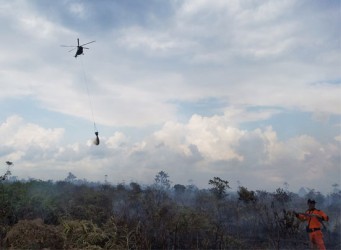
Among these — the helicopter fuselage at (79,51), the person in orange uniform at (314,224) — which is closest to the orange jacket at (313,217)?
the person in orange uniform at (314,224)

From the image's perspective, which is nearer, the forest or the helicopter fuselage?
the helicopter fuselage

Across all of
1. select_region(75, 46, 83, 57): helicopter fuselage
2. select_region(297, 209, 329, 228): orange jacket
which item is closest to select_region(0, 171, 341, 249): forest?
→ select_region(297, 209, 329, 228): orange jacket

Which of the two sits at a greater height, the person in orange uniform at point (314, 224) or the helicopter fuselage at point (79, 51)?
the helicopter fuselage at point (79, 51)

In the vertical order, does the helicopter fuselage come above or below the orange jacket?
above

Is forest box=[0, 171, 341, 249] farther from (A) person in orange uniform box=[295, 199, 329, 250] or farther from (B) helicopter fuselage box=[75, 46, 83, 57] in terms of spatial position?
(B) helicopter fuselage box=[75, 46, 83, 57]

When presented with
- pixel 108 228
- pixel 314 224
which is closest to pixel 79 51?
pixel 108 228

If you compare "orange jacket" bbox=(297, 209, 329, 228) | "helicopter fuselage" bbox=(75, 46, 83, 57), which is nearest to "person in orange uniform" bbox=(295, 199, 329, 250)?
"orange jacket" bbox=(297, 209, 329, 228)

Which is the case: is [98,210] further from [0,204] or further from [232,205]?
[232,205]

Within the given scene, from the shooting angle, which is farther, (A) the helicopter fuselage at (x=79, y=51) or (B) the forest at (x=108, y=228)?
(B) the forest at (x=108, y=228)

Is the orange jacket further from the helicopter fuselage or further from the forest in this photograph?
the helicopter fuselage

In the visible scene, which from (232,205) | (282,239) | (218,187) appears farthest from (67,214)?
(232,205)

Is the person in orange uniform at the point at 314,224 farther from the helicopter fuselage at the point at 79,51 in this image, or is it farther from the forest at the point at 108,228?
the helicopter fuselage at the point at 79,51
